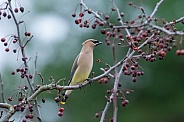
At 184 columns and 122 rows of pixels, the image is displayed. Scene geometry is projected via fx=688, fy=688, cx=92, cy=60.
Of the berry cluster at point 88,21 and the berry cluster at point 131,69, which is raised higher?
the berry cluster at point 88,21

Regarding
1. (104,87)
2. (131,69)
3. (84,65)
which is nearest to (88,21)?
(131,69)

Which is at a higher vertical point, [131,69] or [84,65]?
[84,65]

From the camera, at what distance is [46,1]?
12.4 meters

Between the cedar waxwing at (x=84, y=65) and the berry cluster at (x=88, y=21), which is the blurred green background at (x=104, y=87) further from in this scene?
the berry cluster at (x=88, y=21)

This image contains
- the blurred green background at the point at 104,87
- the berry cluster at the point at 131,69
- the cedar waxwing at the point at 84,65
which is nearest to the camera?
the berry cluster at the point at 131,69

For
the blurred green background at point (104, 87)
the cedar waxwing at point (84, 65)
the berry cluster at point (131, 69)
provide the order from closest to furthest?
the berry cluster at point (131, 69) < the cedar waxwing at point (84, 65) < the blurred green background at point (104, 87)

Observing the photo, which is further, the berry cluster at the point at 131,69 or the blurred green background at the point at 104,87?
the blurred green background at the point at 104,87

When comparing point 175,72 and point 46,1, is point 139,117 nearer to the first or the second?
point 175,72

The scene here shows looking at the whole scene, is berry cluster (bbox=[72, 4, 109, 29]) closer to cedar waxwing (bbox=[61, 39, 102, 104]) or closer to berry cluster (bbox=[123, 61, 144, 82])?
berry cluster (bbox=[123, 61, 144, 82])

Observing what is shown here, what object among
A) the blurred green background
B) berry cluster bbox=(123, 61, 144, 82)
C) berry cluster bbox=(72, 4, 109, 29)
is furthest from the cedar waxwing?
the blurred green background

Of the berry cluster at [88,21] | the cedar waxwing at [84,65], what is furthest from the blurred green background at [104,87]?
the berry cluster at [88,21]

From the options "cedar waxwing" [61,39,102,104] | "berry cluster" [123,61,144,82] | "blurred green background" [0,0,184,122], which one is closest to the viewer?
"berry cluster" [123,61,144,82]

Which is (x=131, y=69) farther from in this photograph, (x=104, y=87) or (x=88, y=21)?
(x=104, y=87)

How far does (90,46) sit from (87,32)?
17.6ft
